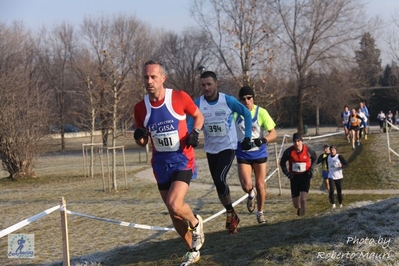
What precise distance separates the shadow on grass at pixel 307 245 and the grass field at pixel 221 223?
0.01 metres

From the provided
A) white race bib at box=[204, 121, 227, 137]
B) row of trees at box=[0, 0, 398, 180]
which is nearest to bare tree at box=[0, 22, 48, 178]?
row of trees at box=[0, 0, 398, 180]

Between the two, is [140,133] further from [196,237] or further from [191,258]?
[191,258]

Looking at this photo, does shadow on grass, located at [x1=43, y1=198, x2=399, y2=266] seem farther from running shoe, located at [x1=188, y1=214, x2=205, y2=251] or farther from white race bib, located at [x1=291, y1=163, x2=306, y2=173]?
white race bib, located at [x1=291, y1=163, x2=306, y2=173]

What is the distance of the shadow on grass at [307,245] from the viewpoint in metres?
5.20

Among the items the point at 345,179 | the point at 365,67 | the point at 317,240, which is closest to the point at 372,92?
the point at 365,67

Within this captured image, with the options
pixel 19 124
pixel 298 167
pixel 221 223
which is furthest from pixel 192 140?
pixel 19 124

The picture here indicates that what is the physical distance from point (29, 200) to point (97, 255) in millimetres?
11829

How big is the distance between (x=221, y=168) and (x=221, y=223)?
4.65 m

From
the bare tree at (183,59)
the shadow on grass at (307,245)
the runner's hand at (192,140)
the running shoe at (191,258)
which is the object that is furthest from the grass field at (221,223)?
the bare tree at (183,59)

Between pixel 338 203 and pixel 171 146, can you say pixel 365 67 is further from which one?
pixel 171 146

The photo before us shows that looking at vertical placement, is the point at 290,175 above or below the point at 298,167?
below

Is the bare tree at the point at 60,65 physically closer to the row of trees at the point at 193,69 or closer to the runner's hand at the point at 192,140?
the row of trees at the point at 193,69

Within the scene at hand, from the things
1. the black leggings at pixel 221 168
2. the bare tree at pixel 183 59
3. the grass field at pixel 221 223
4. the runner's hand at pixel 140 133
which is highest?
the bare tree at pixel 183 59

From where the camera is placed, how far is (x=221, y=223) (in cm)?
1162
